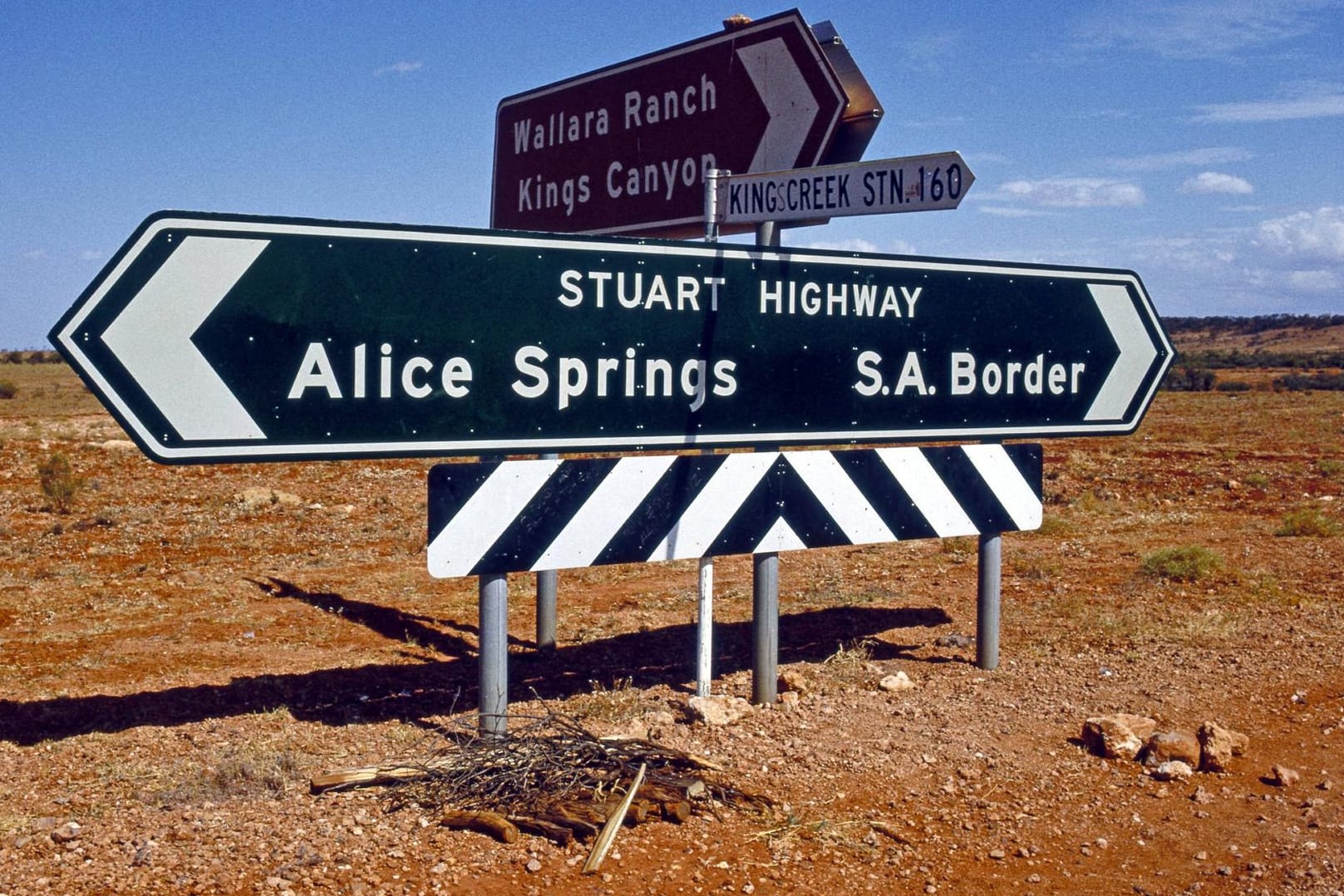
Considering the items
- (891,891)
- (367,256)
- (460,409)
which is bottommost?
(891,891)

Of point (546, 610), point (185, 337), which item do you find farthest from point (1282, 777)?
point (185, 337)

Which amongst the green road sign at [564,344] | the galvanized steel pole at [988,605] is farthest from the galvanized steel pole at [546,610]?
the galvanized steel pole at [988,605]

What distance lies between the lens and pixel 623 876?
3393 mm

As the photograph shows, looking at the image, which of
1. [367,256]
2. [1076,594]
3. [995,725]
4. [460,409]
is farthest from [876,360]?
[1076,594]

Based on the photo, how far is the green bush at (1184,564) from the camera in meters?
8.52

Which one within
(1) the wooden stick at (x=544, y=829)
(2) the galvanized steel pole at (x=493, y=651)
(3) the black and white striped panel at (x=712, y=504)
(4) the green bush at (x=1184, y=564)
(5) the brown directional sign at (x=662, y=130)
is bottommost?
(1) the wooden stick at (x=544, y=829)

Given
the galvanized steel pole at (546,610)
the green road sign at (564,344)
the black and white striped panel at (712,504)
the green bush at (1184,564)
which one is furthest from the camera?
the green bush at (1184,564)

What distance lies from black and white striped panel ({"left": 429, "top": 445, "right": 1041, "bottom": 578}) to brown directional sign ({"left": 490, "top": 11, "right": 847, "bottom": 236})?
4.62 ft

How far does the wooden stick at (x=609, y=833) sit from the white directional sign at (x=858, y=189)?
92.7 inches

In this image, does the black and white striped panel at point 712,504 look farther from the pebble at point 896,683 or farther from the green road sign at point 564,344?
the pebble at point 896,683

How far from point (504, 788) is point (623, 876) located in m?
0.61

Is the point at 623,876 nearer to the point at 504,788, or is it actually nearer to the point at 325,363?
the point at 504,788

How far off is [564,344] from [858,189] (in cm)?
133

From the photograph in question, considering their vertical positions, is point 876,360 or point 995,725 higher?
point 876,360
